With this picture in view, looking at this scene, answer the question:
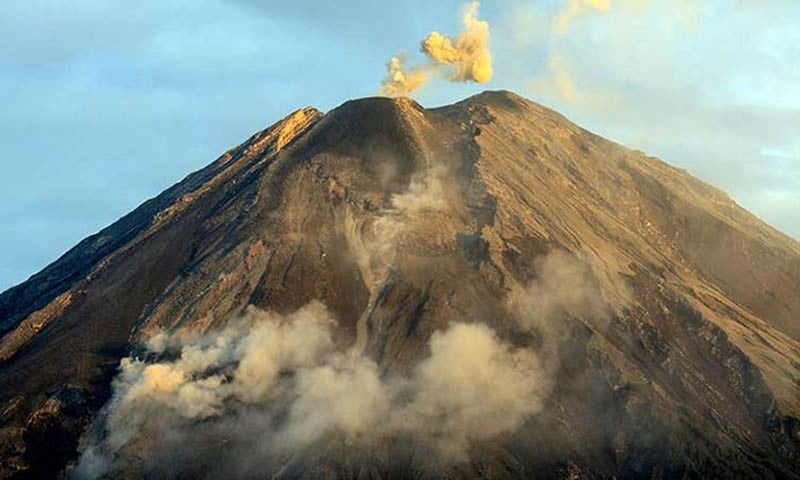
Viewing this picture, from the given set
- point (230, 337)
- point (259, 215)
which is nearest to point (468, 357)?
point (230, 337)

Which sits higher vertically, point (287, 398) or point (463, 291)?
point (463, 291)

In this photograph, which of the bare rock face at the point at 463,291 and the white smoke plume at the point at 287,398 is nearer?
the white smoke plume at the point at 287,398

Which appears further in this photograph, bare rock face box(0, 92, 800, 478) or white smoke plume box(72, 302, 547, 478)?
bare rock face box(0, 92, 800, 478)

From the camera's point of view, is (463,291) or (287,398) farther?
(463,291)

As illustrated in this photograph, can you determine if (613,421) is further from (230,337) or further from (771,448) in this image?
(230,337)
